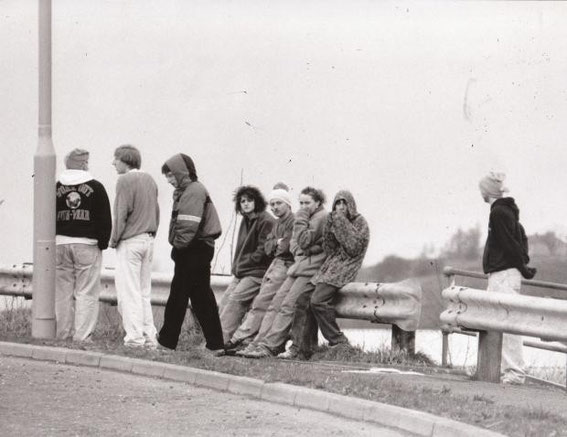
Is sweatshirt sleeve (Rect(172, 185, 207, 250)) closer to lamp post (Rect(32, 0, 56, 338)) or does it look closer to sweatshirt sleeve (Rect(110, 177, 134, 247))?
sweatshirt sleeve (Rect(110, 177, 134, 247))

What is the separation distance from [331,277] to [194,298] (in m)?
1.29

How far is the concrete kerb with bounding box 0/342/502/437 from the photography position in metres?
9.55

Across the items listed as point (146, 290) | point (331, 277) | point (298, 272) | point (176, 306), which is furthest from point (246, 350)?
point (146, 290)

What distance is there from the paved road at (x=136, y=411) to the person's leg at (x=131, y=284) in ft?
6.57

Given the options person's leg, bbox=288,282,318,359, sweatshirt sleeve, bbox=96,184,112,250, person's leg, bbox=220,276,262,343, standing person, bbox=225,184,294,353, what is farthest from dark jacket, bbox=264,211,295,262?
sweatshirt sleeve, bbox=96,184,112,250

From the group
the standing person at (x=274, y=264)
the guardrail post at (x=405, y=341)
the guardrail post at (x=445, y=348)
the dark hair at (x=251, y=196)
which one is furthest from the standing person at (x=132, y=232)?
the guardrail post at (x=445, y=348)

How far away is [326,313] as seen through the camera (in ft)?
46.9

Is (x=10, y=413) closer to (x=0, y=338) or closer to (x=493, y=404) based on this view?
(x=493, y=404)

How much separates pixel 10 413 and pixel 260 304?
195 inches

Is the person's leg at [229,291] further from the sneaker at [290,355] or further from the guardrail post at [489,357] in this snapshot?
the guardrail post at [489,357]

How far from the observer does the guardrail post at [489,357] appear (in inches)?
498

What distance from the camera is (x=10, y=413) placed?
10.1m

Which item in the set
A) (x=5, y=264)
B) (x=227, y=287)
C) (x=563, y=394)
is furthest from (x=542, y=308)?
(x=5, y=264)

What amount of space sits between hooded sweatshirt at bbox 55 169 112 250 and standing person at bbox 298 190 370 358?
202 cm
